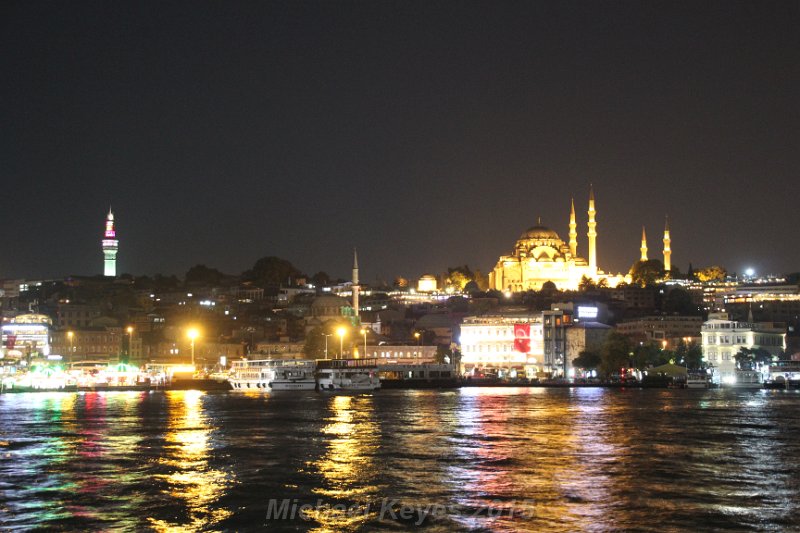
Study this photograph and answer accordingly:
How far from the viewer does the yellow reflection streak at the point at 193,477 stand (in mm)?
20750

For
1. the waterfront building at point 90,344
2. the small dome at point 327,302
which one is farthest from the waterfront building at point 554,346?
the waterfront building at point 90,344

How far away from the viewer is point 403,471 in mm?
27469

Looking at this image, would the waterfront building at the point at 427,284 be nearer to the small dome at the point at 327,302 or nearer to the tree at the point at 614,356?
the small dome at the point at 327,302

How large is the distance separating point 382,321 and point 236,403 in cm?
7741

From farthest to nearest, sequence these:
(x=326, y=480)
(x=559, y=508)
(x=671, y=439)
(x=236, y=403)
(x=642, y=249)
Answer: (x=642, y=249) → (x=236, y=403) → (x=671, y=439) → (x=326, y=480) → (x=559, y=508)

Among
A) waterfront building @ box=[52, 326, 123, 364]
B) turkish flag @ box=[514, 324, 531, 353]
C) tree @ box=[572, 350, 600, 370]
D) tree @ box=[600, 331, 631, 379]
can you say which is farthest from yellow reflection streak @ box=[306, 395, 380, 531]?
waterfront building @ box=[52, 326, 123, 364]

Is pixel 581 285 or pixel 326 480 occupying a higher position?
pixel 581 285

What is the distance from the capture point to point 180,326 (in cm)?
12425

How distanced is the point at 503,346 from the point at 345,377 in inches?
1140

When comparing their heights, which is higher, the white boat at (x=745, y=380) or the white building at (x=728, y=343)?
the white building at (x=728, y=343)

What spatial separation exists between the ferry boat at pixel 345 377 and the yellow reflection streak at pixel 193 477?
1483 inches

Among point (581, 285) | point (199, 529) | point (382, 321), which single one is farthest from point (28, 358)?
point (199, 529)

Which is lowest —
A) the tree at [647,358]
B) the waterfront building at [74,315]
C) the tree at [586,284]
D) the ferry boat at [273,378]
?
the ferry boat at [273,378]

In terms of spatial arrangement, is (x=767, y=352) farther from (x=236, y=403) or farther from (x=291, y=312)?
(x=291, y=312)
